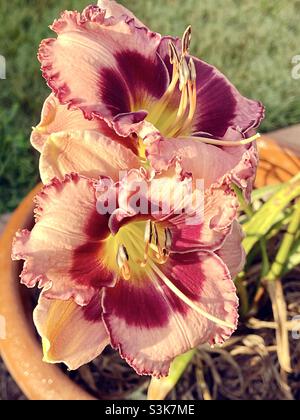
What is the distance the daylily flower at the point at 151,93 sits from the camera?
1.66ft

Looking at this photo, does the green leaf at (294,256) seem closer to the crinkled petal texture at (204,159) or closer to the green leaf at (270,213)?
the green leaf at (270,213)

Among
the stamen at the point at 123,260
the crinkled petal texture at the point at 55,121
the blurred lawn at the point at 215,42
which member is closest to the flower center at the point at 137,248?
the stamen at the point at 123,260

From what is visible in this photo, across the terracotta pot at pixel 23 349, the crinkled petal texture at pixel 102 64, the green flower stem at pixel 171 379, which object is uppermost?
the crinkled petal texture at pixel 102 64

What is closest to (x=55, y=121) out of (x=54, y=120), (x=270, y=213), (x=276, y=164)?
(x=54, y=120)

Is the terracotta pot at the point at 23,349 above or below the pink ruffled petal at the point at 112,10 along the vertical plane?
below

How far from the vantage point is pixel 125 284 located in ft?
1.86

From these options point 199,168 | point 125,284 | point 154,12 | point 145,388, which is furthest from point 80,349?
point 154,12

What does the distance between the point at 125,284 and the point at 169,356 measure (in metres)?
0.08

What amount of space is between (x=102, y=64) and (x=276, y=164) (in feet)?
1.65

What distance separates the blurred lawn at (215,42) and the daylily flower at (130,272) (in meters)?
0.86

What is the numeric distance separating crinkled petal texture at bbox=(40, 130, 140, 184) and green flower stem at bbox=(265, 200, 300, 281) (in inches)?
12.7

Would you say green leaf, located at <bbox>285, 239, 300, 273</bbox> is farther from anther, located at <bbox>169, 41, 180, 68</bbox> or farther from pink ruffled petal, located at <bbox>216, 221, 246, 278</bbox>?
anther, located at <bbox>169, 41, 180, 68</bbox>

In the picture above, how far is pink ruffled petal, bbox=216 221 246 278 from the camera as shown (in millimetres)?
→ 594

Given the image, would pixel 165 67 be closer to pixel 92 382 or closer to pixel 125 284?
pixel 125 284
